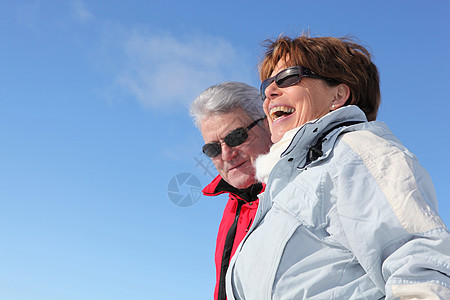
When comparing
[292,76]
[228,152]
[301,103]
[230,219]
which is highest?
[228,152]

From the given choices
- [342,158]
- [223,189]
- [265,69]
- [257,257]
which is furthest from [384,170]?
[223,189]

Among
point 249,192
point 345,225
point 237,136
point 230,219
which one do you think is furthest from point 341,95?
point 230,219

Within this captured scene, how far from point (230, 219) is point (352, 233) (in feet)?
9.55

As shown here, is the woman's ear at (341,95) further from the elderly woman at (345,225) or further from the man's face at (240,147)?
the man's face at (240,147)

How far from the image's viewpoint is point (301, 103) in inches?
108

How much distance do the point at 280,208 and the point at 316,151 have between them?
334mm

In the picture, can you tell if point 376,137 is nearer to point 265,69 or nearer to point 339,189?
point 339,189

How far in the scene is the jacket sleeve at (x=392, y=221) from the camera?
5.63ft

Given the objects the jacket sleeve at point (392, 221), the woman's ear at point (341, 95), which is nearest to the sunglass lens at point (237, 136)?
the woman's ear at point (341, 95)

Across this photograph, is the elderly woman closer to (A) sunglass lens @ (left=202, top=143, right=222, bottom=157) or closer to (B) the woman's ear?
(B) the woman's ear

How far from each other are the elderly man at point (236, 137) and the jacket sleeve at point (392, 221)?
2.51 metres

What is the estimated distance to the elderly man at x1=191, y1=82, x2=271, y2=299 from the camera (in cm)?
456

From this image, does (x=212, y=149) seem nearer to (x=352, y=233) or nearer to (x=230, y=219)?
(x=230, y=219)

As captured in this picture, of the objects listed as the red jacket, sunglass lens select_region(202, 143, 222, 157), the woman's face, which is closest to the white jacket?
the woman's face
